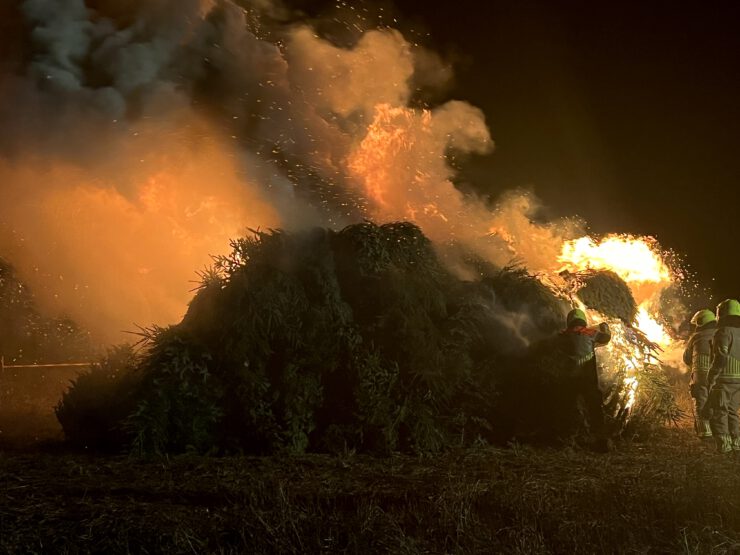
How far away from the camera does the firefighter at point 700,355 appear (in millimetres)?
11258

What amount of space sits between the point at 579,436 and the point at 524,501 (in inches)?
144

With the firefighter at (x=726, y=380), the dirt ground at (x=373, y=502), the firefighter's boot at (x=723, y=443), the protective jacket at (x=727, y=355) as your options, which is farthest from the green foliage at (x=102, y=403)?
the protective jacket at (x=727, y=355)

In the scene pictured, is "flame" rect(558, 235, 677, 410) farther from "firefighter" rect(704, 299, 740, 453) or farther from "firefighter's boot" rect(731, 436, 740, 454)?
"firefighter's boot" rect(731, 436, 740, 454)

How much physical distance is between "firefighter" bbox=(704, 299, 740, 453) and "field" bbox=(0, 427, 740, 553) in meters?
1.14

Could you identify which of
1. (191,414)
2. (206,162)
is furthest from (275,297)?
(206,162)

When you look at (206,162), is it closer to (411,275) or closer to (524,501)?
(411,275)

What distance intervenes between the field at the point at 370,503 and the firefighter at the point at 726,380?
1.14 meters

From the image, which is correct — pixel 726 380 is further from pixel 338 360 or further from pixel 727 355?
pixel 338 360

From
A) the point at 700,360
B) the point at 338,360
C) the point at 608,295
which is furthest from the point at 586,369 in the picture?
the point at 338,360

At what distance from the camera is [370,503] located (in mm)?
6289

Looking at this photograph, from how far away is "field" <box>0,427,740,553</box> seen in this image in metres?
5.37

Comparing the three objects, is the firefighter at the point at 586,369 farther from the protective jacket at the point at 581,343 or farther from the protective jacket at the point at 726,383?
the protective jacket at the point at 726,383

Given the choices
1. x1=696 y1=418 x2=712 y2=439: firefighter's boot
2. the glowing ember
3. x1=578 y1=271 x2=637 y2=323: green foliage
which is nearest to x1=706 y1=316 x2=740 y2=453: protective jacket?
x1=696 y1=418 x2=712 y2=439: firefighter's boot

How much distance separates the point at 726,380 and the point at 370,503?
261 inches
